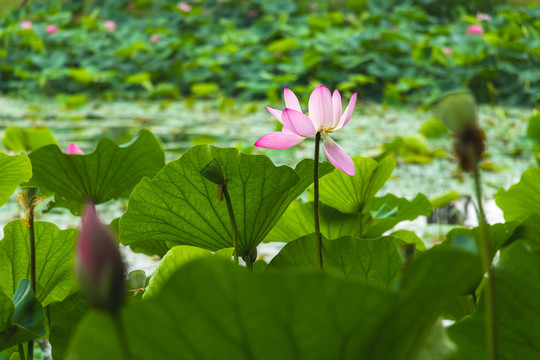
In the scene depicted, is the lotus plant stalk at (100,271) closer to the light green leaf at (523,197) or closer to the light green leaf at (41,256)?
the light green leaf at (41,256)

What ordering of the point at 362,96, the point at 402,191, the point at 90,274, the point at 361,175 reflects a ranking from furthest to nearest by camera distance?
the point at 362,96, the point at 402,191, the point at 361,175, the point at 90,274

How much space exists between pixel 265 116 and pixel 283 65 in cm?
103

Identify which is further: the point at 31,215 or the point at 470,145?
the point at 31,215

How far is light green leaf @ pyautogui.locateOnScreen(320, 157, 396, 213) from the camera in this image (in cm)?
63

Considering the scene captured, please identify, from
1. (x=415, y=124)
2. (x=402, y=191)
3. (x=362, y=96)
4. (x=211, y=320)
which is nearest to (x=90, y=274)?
(x=211, y=320)

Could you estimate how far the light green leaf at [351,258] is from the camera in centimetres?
46

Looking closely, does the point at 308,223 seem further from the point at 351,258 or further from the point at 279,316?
the point at 279,316

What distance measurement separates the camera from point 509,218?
65cm

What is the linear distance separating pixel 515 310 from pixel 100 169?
0.50m

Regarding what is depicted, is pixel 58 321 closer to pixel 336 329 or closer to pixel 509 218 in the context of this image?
pixel 336 329

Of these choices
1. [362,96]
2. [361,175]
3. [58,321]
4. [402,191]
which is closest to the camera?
[58,321]

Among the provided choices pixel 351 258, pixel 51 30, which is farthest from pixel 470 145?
pixel 51 30

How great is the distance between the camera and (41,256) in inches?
21.8

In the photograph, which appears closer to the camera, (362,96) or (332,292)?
(332,292)
